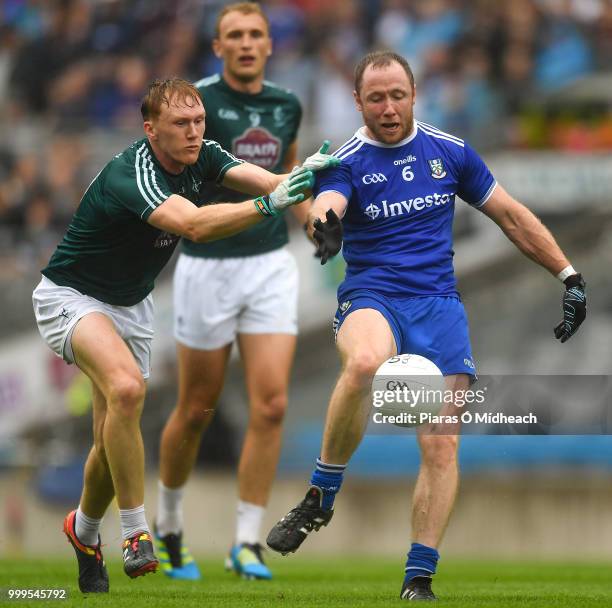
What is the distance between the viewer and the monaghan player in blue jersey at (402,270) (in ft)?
22.1

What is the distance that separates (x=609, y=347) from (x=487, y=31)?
12.9 feet

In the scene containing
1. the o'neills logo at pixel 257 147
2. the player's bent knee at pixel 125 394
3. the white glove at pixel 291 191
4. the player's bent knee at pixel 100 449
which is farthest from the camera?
the o'neills logo at pixel 257 147

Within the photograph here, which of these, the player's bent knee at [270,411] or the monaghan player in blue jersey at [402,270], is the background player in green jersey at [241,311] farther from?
the monaghan player in blue jersey at [402,270]

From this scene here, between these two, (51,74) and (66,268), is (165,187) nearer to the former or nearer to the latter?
(66,268)

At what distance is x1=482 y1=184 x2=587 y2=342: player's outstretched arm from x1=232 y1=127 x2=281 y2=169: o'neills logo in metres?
2.11

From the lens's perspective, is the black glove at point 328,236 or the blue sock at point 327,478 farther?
the blue sock at point 327,478

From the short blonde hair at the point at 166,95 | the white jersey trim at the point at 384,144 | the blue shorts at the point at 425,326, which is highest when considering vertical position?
the short blonde hair at the point at 166,95

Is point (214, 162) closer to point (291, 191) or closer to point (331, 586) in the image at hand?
point (291, 191)

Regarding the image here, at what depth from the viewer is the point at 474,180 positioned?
284 inches

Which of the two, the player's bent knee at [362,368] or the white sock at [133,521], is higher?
the player's bent knee at [362,368]

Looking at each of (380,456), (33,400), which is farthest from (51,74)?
(380,456)

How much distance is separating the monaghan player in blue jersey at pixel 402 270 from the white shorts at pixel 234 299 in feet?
6.27

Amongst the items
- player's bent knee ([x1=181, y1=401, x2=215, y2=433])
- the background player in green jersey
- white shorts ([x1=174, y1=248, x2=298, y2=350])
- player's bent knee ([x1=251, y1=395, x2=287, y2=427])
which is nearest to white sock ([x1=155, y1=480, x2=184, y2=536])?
the background player in green jersey

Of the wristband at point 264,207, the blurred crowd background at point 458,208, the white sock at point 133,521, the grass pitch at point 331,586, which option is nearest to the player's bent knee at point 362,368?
the wristband at point 264,207
